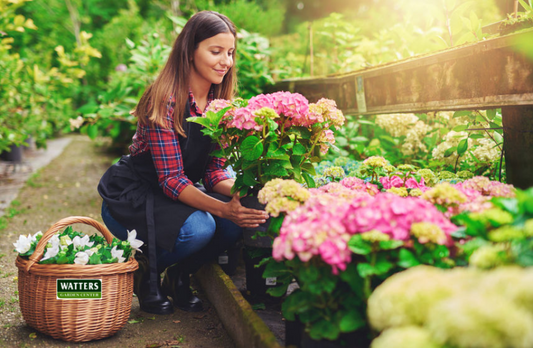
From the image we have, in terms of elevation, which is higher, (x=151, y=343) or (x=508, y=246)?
(x=508, y=246)

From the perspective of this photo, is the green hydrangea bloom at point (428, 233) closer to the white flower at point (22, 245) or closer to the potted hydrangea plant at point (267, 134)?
the potted hydrangea plant at point (267, 134)

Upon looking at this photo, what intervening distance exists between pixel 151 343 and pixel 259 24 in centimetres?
505

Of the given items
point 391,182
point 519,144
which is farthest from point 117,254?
point 519,144

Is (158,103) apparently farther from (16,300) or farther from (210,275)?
(16,300)

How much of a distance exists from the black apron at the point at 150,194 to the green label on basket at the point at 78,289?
0.39 meters

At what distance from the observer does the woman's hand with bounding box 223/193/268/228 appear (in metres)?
1.94

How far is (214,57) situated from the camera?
225 cm

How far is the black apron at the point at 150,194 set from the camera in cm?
220

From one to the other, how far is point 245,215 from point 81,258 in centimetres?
72

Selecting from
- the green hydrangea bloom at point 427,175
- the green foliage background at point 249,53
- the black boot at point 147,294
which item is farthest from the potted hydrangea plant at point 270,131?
the green foliage background at point 249,53

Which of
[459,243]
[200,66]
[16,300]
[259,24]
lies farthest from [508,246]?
[259,24]

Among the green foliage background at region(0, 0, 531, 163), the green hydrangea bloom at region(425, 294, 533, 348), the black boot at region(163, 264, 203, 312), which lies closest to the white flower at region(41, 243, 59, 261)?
the black boot at region(163, 264, 203, 312)

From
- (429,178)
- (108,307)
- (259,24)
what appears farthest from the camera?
(259,24)

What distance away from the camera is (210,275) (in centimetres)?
240
